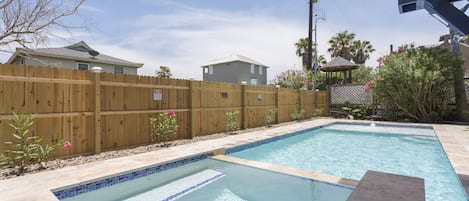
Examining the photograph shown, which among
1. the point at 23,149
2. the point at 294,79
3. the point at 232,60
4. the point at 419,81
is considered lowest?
the point at 23,149

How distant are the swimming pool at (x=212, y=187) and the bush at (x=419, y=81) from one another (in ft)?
30.8

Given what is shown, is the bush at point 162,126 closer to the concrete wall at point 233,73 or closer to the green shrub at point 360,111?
the green shrub at point 360,111

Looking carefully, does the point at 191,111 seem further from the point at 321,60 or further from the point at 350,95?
the point at 321,60

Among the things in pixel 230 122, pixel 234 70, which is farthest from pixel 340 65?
pixel 234 70

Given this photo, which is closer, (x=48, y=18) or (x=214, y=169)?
(x=214, y=169)

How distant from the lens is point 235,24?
13016 millimetres

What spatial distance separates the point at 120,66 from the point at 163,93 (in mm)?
12292

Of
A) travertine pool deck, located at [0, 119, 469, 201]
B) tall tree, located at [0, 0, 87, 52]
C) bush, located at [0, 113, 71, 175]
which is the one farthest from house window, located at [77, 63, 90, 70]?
travertine pool deck, located at [0, 119, 469, 201]

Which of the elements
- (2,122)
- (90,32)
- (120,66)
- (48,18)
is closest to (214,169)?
(2,122)

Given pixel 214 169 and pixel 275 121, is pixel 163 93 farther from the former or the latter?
pixel 275 121

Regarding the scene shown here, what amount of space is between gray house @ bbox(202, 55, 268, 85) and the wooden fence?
51.1 ft

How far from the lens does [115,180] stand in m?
3.47

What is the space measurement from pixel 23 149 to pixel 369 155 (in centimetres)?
699

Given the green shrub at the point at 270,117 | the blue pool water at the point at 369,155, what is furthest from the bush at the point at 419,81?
the green shrub at the point at 270,117
